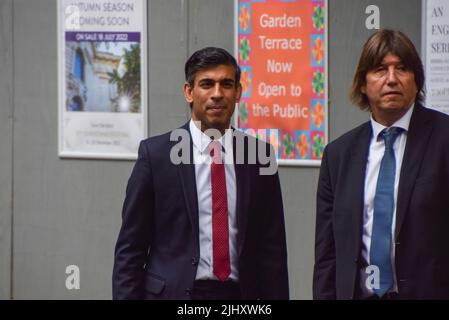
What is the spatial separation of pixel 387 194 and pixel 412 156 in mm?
196

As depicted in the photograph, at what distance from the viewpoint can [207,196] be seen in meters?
4.34

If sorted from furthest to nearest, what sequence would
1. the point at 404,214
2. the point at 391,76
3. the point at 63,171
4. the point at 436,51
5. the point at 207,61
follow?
the point at 63,171
the point at 436,51
the point at 207,61
the point at 391,76
the point at 404,214

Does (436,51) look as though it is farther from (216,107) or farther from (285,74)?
(216,107)

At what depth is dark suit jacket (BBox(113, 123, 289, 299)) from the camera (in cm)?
428

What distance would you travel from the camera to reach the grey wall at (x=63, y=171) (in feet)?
22.6

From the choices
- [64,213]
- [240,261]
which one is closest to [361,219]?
[240,261]

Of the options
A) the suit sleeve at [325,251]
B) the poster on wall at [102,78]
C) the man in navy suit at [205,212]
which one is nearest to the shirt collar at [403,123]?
the suit sleeve at [325,251]

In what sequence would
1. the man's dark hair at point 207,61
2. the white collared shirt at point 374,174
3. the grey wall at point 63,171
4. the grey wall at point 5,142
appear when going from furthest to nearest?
the grey wall at point 5,142 → the grey wall at point 63,171 → the man's dark hair at point 207,61 → the white collared shirt at point 374,174

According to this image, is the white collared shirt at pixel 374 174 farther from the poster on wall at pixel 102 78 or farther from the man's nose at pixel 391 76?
the poster on wall at pixel 102 78

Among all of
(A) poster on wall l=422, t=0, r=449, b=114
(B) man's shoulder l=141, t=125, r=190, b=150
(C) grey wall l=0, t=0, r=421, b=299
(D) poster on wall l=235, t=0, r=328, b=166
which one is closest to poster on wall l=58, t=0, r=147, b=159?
(C) grey wall l=0, t=0, r=421, b=299

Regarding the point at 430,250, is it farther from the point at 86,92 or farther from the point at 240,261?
the point at 86,92

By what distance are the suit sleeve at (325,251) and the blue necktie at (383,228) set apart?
0.93 ft

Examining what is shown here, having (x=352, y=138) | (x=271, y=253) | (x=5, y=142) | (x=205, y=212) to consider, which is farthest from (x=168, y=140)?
(x=5, y=142)
